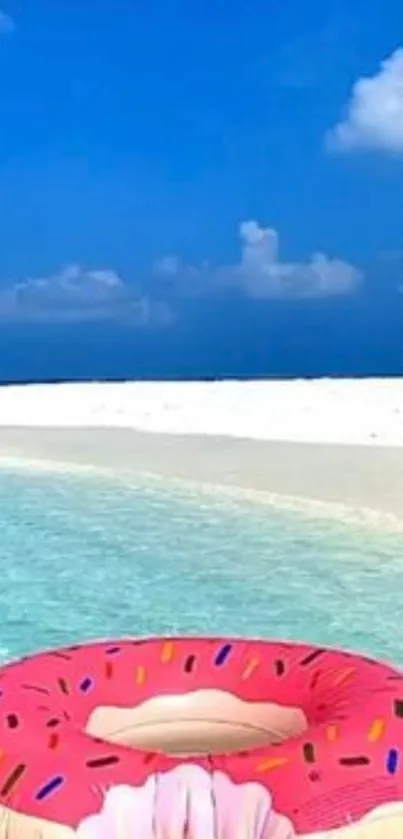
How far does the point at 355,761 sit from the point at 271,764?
0.38ft

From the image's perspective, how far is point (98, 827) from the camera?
1.72 m

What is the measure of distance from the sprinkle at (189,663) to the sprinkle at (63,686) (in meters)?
0.21

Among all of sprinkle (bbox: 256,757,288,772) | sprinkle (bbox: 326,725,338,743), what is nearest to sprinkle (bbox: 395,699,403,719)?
sprinkle (bbox: 326,725,338,743)

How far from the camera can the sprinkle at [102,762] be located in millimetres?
1722

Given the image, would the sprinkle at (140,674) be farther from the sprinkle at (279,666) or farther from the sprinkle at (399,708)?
the sprinkle at (399,708)

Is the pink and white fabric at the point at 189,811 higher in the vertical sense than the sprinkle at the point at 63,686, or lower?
lower

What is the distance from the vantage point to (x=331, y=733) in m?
1.79

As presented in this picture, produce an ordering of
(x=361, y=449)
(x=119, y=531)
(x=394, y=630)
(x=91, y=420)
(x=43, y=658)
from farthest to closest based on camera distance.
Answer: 1. (x=91, y=420)
2. (x=361, y=449)
3. (x=119, y=531)
4. (x=394, y=630)
5. (x=43, y=658)

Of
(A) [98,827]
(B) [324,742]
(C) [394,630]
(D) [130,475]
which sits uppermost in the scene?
(D) [130,475]

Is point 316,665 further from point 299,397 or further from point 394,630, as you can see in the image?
point 299,397

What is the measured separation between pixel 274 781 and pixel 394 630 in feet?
7.94

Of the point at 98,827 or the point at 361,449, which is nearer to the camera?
the point at 98,827

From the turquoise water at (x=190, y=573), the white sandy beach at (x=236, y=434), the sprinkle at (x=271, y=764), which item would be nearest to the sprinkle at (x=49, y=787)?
the sprinkle at (x=271, y=764)

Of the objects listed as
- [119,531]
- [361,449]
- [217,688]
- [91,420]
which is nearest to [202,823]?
[217,688]
